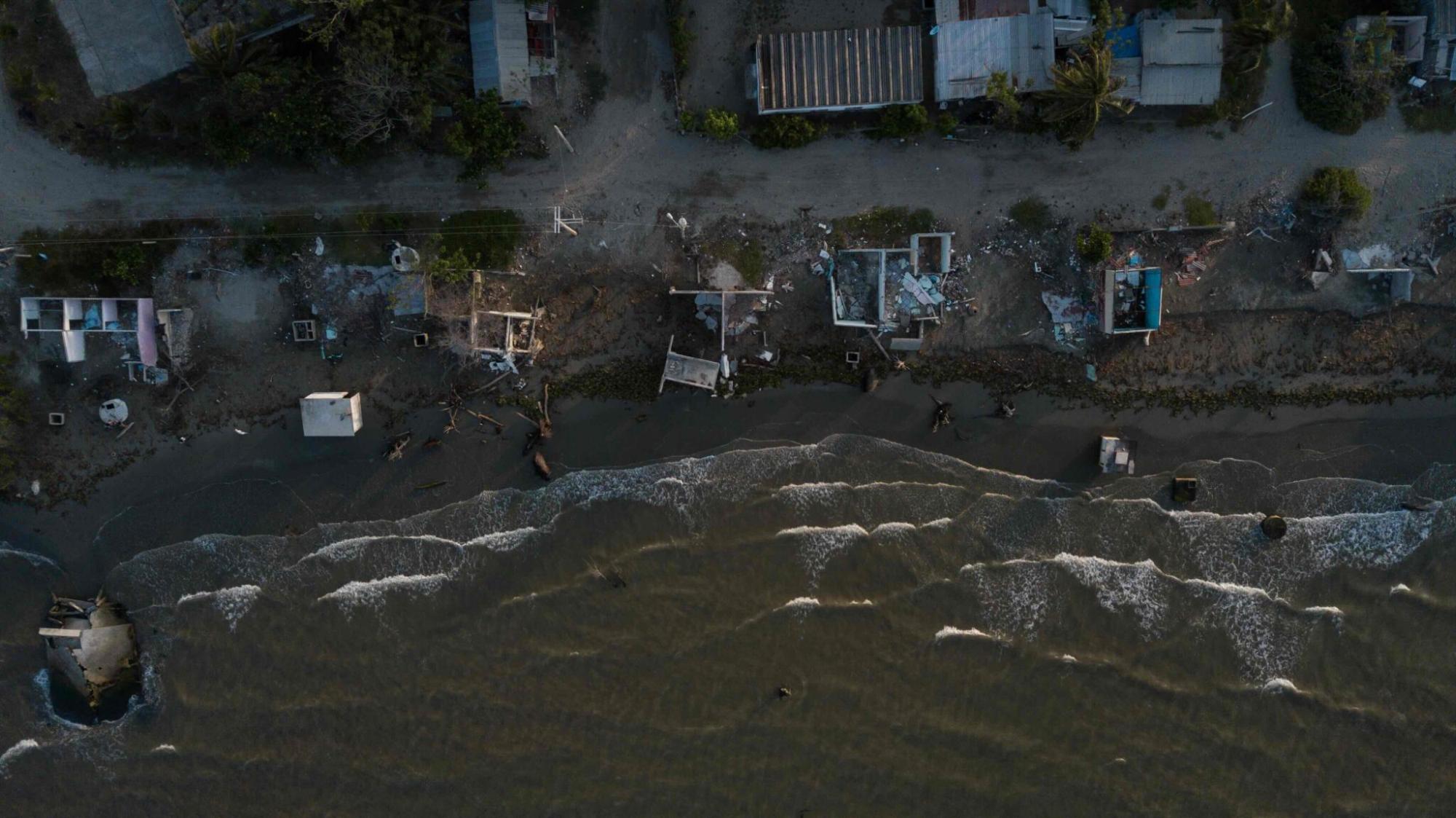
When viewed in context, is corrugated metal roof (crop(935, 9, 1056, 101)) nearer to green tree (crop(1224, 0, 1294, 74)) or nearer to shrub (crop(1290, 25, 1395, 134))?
→ green tree (crop(1224, 0, 1294, 74))

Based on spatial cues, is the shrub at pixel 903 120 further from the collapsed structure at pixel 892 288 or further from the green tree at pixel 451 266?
the green tree at pixel 451 266

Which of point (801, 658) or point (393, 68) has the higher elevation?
point (393, 68)

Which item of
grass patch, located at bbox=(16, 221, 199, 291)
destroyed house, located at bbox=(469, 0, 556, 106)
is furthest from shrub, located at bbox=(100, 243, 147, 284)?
destroyed house, located at bbox=(469, 0, 556, 106)

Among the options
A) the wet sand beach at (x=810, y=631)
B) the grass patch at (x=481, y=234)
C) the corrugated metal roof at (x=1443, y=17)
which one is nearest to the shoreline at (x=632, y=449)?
the wet sand beach at (x=810, y=631)

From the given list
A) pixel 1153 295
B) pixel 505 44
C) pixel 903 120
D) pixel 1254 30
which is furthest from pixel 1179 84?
pixel 505 44

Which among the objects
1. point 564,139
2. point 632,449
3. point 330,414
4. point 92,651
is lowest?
point 92,651

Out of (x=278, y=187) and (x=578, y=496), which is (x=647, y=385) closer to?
(x=578, y=496)

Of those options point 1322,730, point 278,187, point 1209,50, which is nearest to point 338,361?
point 278,187

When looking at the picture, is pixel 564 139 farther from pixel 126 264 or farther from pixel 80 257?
pixel 80 257
